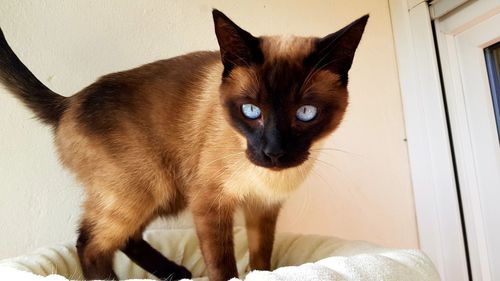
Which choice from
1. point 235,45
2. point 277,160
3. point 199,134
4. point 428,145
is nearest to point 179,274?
point 199,134

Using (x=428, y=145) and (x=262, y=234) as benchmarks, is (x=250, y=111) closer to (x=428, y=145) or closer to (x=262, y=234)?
(x=262, y=234)

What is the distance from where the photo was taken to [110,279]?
1117 millimetres

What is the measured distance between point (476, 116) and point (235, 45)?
93cm

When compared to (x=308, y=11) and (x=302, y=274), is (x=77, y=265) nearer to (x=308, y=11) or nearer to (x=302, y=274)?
(x=302, y=274)

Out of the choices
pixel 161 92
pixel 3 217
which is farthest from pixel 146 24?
pixel 3 217

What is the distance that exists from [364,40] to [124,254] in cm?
113

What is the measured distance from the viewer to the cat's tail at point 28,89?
113 cm

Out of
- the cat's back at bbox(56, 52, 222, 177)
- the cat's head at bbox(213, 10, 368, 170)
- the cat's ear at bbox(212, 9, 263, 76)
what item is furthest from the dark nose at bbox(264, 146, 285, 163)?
the cat's back at bbox(56, 52, 222, 177)

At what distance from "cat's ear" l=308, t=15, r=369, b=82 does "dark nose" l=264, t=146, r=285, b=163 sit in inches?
8.0

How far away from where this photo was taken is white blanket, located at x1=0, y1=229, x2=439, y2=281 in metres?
0.76

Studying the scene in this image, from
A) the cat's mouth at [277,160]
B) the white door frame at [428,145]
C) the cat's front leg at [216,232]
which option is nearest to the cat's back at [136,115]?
the cat's front leg at [216,232]

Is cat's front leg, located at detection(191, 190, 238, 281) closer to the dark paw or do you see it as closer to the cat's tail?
the dark paw

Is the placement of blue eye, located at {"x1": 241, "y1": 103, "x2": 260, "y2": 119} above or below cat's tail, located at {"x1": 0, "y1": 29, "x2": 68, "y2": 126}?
below

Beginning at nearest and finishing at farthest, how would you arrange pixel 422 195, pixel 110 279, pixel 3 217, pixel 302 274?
pixel 302 274, pixel 110 279, pixel 3 217, pixel 422 195
